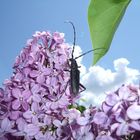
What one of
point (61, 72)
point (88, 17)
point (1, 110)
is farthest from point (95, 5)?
point (1, 110)

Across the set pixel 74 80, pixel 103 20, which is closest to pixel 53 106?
pixel 74 80

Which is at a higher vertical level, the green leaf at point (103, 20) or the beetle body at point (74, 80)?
the green leaf at point (103, 20)

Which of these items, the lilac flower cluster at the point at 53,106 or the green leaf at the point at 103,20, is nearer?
the lilac flower cluster at the point at 53,106

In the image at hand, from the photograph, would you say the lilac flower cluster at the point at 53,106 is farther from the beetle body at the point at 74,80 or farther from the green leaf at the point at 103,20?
the green leaf at the point at 103,20

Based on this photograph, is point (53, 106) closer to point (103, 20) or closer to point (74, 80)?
point (74, 80)

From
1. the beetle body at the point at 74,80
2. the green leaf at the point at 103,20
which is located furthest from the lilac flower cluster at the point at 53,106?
the green leaf at the point at 103,20
